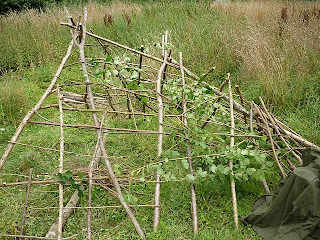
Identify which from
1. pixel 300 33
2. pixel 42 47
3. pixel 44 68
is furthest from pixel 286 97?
pixel 42 47

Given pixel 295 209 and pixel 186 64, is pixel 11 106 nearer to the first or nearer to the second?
pixel 186 64

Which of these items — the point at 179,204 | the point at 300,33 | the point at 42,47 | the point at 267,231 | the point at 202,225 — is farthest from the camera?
the point at 42,47

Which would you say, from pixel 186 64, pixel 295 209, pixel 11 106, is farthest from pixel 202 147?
pixel 186 64

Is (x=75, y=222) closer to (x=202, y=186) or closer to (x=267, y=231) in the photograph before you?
(x=202, y=186)

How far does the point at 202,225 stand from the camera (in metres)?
2.80

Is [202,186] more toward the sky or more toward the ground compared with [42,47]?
more toward the ground

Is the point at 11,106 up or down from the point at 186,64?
down

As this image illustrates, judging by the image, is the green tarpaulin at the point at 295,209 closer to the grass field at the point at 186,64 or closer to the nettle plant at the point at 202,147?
the grass field at the point at 186,64

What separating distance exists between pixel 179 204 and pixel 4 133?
9.08ft

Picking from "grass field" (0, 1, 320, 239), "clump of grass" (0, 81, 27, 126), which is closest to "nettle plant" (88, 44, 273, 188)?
"grass field" (0, 1, 320, 239)

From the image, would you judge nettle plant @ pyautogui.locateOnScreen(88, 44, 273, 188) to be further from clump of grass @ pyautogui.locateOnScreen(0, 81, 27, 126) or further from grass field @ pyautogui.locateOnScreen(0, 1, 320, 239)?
clump of grass @ pyautogui.locateOnScreen(0, 81, 27, 126)

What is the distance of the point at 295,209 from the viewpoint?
2.38 metres

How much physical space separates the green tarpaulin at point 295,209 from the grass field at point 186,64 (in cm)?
16

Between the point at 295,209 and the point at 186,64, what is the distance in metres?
4.46
